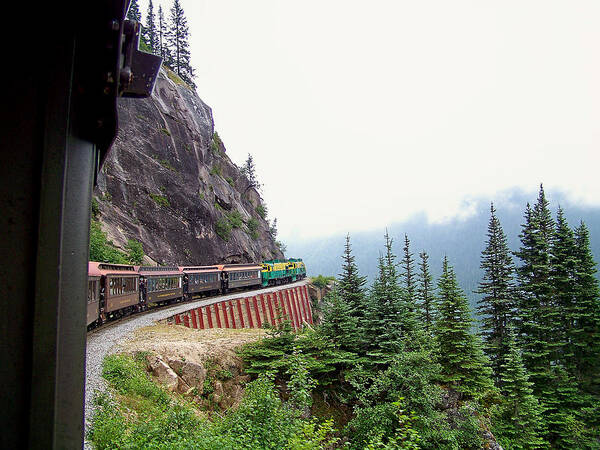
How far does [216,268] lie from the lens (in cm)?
3116

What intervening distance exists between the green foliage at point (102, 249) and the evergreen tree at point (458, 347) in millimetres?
20959

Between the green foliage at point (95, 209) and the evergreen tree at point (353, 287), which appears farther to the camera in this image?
the green foliage at point (95, 209)

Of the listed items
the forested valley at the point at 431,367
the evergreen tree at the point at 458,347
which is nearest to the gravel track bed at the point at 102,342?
the forested valley at the point at 431,367

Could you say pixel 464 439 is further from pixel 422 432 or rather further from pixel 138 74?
pixel 138 74

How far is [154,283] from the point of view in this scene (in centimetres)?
2280

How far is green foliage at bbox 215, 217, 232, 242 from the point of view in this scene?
41.4 metres

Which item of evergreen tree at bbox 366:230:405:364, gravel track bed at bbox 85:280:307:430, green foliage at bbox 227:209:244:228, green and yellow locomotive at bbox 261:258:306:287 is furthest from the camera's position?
green foliage at bbox 227:209:244:228

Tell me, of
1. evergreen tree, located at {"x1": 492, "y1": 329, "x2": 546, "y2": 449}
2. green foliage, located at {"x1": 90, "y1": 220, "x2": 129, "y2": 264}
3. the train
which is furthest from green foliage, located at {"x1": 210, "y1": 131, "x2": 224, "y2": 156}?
evergreen tree, located at {"x1": 492, "y1": 329, "x2": 546, "y2": 449}

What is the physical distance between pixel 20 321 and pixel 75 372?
34 centimetres

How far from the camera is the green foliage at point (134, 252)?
2760 cm

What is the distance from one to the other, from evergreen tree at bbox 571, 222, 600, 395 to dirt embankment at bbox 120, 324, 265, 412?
920 inches

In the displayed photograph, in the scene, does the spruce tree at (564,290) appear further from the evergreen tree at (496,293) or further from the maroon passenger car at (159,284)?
the maroon passenger car at (159,284)

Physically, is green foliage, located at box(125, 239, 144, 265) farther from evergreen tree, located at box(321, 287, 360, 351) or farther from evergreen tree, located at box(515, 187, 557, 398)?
evergreen tree, located at box(515, 187, 557, 398)

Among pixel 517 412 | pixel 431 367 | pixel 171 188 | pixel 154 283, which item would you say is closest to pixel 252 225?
pixel 171 188
